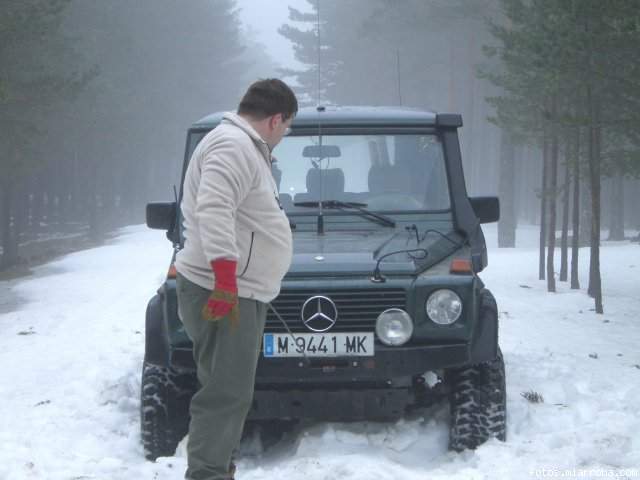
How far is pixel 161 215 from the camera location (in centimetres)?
612

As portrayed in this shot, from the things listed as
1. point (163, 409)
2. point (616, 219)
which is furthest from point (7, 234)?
point (163, 409)

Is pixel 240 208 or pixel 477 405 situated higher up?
pixel 240 208

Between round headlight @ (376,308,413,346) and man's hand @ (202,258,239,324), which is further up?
man's hand @ (202,258,239,324)

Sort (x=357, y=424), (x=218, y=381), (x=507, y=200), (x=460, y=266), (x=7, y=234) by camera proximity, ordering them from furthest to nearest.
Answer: (x=507, y=200) < (x=7, y=234) < (x=357, y=424) < (x=460, y=266) < (x=218, y=381)

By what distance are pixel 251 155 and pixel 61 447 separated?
9.12 ft

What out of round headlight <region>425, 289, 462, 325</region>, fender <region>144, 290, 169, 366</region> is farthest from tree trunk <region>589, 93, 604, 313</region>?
fender <region>144, 290, 169, 366</region>

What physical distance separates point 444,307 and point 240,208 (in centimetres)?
166

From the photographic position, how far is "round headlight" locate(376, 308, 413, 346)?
515 cm

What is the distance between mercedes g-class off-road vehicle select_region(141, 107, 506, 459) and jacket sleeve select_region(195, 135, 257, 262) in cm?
126

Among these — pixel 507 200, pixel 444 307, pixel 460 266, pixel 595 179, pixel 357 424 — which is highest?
pixel 595 179

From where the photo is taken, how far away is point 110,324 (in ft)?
37.9

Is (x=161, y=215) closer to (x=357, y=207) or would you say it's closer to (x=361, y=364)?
(x=357, y=207)

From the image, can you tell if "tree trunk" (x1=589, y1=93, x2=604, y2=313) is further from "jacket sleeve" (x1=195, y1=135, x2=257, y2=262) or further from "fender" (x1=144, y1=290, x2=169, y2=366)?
"jacket sleeve" (x1=195, y1=135, x2=257, y2=262)

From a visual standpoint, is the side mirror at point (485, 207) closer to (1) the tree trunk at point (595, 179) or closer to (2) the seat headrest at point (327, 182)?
(2) the seat headrest at point (327, 182)
